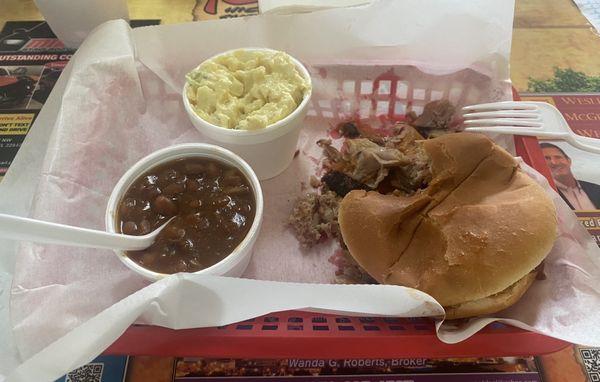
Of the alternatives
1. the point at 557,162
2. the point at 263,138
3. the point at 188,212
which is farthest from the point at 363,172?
the point at 557,162

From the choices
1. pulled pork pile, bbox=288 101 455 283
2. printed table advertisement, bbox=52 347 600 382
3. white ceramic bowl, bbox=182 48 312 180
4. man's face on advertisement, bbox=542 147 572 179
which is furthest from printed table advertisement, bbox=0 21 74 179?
man's face on advertisement, bbox=542 147 572 179

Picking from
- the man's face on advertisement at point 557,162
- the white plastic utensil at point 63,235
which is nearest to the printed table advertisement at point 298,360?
the man's face on advertisement at point 557,162

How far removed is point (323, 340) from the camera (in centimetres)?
105

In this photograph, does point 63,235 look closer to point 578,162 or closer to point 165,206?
point 165,206

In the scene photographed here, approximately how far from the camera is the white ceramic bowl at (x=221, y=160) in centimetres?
114

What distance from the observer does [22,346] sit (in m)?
1.06

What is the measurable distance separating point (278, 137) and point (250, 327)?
600 mm

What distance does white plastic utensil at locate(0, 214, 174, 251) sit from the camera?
826 millimetres

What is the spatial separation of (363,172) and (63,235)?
837mm

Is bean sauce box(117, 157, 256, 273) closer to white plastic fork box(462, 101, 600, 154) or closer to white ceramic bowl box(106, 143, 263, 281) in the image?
white ceramic bowl box(106, 143, 263, 281)

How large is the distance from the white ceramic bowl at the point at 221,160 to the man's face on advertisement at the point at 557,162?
3.51 ft

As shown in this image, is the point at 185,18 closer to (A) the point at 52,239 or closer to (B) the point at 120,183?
Result: (B) the point at 120,183

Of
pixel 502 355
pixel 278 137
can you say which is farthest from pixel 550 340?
pixel 278 137

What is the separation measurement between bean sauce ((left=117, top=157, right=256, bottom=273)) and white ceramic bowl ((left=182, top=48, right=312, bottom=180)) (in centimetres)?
10
